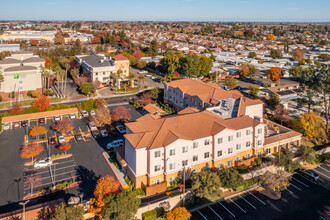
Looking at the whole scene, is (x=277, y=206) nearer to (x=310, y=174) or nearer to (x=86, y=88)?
(x=310, y=174)

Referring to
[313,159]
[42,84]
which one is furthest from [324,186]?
[42,84]

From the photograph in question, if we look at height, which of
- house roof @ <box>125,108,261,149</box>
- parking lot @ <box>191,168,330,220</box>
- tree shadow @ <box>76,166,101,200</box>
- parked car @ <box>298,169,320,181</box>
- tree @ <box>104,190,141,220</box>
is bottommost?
parking lot @ <box>191,168,330,220</box>

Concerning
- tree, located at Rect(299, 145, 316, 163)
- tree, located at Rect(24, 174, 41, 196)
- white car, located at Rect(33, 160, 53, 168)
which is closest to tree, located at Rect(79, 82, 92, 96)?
white car, located at Rect(33, 160, 53, 168)

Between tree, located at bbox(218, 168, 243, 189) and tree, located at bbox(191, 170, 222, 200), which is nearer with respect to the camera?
tree, located at bbox(191, 170, 222, 200)

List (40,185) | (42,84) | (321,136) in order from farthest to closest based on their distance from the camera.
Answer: (42,84) < (321,136) < (40,185)

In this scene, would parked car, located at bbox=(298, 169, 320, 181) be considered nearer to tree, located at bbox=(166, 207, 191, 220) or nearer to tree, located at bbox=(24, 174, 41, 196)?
tree, located at bbox=(166, 207, 191, 220)

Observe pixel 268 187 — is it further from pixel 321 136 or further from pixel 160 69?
pixel 160 69

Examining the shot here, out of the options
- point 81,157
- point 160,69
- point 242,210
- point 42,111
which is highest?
point 160,69

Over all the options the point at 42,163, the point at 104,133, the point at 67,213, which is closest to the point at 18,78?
the point at 104,133
